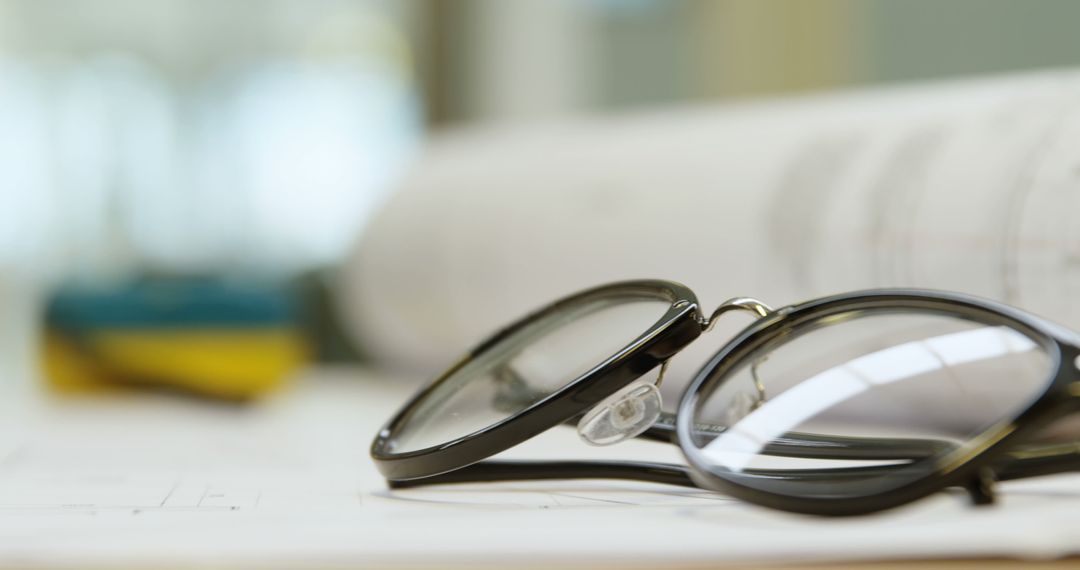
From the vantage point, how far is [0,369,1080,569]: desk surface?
0.73ft

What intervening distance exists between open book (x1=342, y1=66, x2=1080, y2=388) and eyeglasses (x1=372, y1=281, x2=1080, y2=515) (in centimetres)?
4

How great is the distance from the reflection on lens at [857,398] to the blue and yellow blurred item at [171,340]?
0.45m

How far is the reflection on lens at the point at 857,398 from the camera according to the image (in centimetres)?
26

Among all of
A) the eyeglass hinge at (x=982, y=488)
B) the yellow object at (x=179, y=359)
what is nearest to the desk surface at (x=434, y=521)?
the eyeglass hinge at (x=982, y=488)

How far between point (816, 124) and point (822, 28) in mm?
602

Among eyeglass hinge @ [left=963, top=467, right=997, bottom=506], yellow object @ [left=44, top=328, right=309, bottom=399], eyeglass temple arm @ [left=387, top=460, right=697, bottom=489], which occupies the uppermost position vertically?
eyeglass hinge @ [left=963, top=467, right=997, bottom=506]

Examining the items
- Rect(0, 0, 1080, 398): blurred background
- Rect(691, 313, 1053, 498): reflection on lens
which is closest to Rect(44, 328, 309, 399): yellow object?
Rect(691, 313, 1053, 498): reflection on lens

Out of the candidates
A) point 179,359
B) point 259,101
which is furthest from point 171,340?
point 259,101

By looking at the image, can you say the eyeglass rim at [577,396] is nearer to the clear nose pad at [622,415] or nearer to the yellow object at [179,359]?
the clear nose pad at [622,415]

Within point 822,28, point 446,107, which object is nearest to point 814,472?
point 822,28

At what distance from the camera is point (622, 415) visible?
285mm

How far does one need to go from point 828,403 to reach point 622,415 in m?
0.05

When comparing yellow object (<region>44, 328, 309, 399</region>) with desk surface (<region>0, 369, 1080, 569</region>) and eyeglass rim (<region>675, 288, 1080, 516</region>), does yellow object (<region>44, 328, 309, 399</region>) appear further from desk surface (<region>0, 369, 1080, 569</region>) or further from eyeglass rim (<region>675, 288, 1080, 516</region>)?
eyeglass rim (<region>675, 288, 1080, 516</region>)

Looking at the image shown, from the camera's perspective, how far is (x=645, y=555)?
8.8 inches
